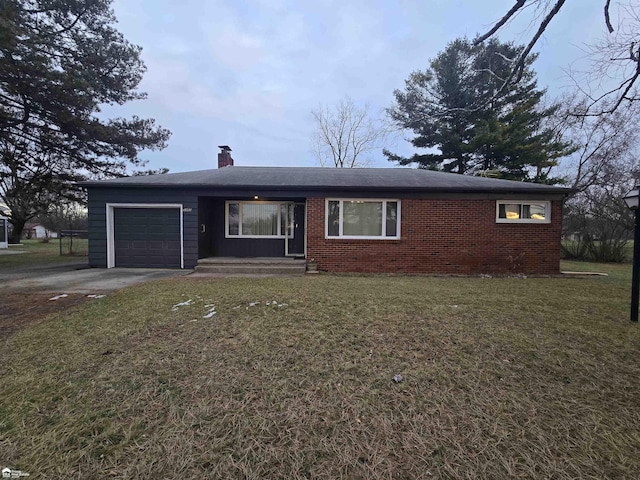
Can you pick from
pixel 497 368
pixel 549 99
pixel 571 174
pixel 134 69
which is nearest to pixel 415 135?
pixel 549 99

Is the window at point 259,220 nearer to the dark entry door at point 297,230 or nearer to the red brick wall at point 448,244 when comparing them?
the dark entry door at point 297,230

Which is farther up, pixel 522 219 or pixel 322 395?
pixel 522 219

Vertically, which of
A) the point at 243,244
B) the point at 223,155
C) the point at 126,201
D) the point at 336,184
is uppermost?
the point at 223,155

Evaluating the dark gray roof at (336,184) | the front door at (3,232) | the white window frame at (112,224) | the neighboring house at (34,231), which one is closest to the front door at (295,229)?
the dark gray roof at (336,184)

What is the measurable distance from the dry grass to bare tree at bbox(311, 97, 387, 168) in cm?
2289

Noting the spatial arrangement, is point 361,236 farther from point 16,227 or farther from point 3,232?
point 16,227

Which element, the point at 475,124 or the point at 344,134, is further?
the point at 344,134

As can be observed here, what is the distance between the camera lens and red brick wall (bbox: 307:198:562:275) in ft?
29.2

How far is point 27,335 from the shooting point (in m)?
3.60

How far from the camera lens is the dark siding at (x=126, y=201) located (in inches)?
358

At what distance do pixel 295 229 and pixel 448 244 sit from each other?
203 inches

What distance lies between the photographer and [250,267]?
8617 mm

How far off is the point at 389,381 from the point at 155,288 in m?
5.34

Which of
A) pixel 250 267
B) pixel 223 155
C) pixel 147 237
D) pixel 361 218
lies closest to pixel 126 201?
pixel 147 237
